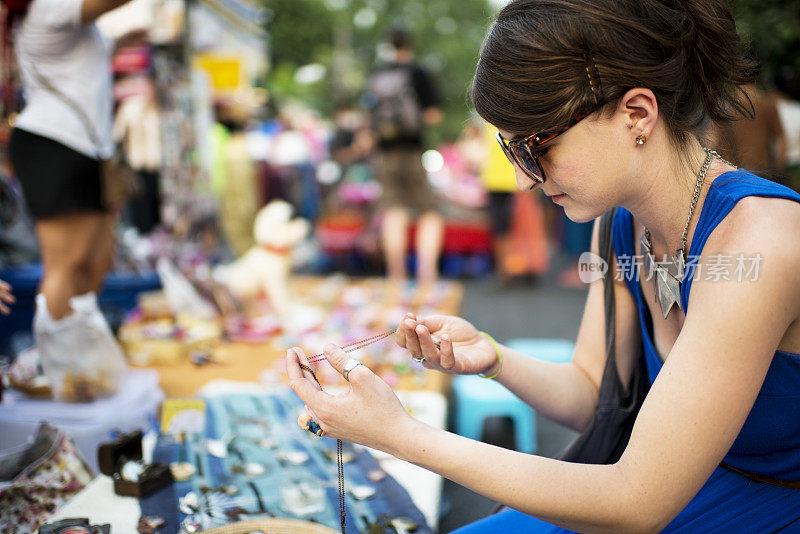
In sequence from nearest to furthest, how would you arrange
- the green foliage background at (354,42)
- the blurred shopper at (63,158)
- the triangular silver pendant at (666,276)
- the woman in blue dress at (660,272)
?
the woman in blue dress at (660,272)
the triangular silver pendant at (666,276)
the blurred shopper at (63,158)
the green foliage background at (354,42)

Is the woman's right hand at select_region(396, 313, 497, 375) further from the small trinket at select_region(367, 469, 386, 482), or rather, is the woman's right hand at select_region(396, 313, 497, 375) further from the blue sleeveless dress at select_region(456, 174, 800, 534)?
the small trinket at select_region(367, 469, 386, 482)

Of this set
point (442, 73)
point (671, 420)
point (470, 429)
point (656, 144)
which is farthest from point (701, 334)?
point (442, 73)

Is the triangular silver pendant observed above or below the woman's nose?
below

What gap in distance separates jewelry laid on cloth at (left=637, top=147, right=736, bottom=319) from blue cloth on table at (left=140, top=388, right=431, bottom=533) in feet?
2.53

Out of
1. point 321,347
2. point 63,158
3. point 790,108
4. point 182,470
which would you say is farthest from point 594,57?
point 790,108

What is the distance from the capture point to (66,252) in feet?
7.86

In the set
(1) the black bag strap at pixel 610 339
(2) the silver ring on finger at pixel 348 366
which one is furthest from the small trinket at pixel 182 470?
(1) the black bag strap at pixel 610 339

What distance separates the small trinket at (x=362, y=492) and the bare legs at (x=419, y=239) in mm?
4009

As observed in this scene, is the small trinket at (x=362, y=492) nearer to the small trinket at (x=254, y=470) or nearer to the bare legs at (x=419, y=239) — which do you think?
the small trinket at (x=254, y=470)

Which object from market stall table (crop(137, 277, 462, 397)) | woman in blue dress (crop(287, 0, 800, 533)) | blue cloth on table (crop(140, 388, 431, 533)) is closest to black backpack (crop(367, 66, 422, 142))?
market stall table (crop(137, 277, 462, 397))

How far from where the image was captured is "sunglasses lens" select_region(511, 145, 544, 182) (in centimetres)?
111

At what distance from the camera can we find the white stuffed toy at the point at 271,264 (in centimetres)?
407

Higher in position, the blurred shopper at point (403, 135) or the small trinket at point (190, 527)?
the blurred shopper at point (403, 135)

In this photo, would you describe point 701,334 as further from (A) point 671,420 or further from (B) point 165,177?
(B) point 165,177
